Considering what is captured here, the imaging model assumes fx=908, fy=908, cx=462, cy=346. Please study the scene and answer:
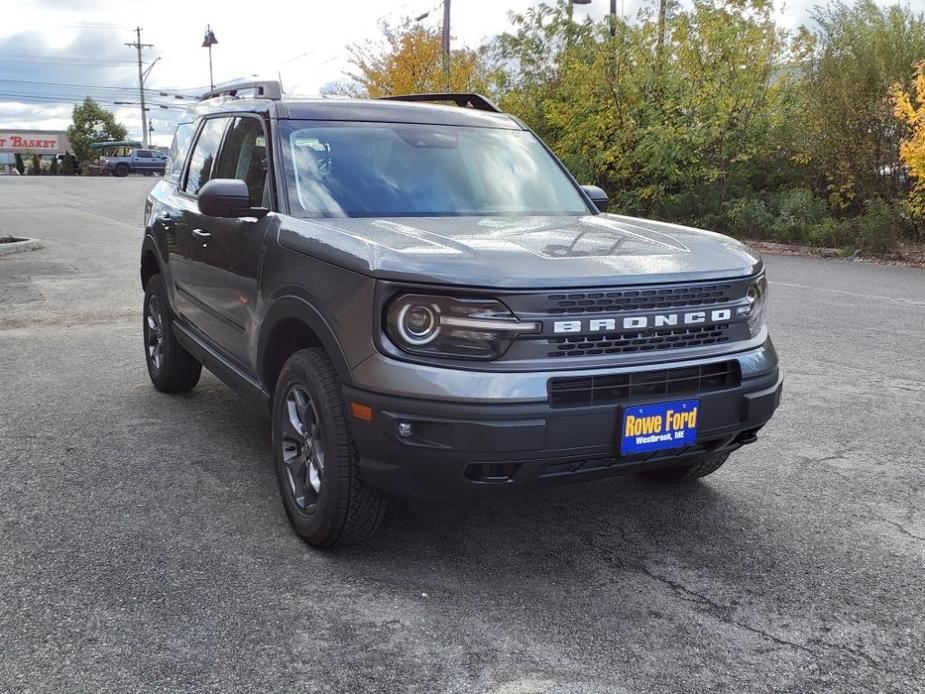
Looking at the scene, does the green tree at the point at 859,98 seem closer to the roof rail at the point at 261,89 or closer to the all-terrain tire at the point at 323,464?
the roof rail at the point at 261,89

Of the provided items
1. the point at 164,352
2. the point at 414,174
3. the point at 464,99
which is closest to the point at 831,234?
the point at 464,99

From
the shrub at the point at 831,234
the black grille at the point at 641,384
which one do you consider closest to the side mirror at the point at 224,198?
the black grille at the point at 641,384

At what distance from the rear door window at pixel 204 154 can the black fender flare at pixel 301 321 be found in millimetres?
1544

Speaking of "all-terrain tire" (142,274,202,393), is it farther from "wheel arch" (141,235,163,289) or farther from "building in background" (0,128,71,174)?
"building in background" (0,128,71,174)

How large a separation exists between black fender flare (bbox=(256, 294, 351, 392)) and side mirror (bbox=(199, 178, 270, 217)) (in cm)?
50

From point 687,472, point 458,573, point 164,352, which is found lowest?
point 458,573

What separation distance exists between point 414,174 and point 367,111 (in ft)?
1.60

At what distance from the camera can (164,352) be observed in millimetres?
5883

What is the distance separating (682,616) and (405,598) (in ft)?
3.16

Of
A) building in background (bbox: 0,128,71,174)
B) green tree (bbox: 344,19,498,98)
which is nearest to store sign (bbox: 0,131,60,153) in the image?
building in background (bbox: 0,128,71,174)

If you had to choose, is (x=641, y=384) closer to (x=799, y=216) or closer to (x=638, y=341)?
(x=638, y=341)

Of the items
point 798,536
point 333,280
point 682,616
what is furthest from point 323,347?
point 798,536

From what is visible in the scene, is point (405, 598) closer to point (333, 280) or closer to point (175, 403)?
point (333, 280)

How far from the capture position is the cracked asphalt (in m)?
2.78
